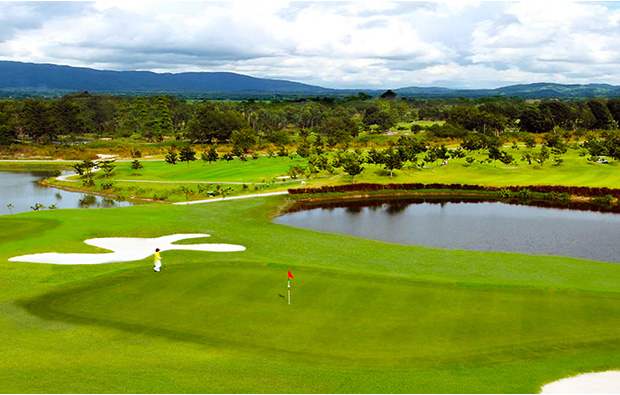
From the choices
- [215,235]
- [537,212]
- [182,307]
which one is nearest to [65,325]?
[182,307]

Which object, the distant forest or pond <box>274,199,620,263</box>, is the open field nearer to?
pond <box>274,199,620,263</box>

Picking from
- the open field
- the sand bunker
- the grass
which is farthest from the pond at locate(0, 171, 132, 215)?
the grass

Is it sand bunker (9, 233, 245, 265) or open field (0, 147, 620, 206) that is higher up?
open field (0, 147, 620, 206)

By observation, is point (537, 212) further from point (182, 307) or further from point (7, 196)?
point (7, 196)

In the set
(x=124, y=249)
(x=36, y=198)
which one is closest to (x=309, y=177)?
(x=36, y=198)

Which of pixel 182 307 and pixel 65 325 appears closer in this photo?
pixel 65 325
